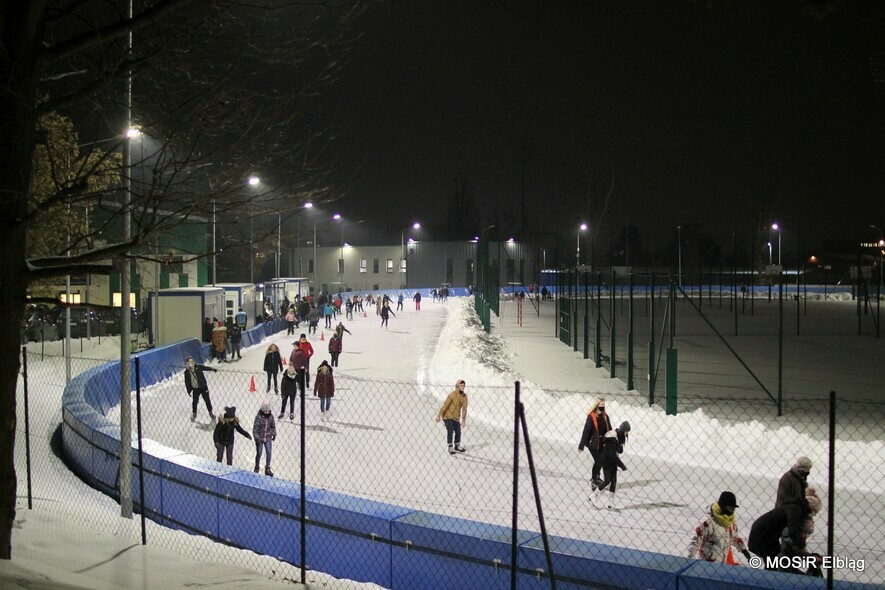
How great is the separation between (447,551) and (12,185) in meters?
4.74

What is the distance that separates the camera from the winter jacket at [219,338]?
78.5ft

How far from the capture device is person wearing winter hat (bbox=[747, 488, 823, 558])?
261 inches

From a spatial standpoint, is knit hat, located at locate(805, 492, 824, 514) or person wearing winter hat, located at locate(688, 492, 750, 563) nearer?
person wearing winter hat, located at locate(688, 492, 750, 563)

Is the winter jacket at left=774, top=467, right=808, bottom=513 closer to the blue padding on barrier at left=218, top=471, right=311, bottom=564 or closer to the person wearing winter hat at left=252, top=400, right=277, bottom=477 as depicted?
the blue padding on barrier at left=218, top=471, right=311, bottom=564

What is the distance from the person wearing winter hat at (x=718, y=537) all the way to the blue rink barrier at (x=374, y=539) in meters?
0.62

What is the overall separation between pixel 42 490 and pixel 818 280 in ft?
293

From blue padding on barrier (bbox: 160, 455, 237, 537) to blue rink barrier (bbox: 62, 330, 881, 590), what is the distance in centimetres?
1

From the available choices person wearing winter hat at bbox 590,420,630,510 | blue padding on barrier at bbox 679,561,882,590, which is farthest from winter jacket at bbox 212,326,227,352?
blue padding on barrier at bbox 679,561,882,590

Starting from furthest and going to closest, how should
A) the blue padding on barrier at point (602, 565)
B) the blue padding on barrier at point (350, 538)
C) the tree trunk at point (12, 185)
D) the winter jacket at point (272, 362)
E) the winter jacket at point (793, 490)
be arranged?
the winter jacket at point (272, 362)
the blue padding on barrier at point (350, 538)
the winter jacket at point (793, 490)
the blue padding on barrier at point (602, 565)
the tree trunk at point (12, 185)

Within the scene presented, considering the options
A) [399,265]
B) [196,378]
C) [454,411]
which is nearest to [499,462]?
[454,411]

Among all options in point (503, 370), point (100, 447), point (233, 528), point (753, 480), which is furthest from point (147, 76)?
point (503, 370)

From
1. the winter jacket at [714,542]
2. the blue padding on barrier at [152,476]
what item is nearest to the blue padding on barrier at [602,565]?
the winter jacket at [714,542]

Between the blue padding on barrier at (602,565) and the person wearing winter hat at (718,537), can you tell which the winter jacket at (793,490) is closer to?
the person wearing winter hat at (718,537)

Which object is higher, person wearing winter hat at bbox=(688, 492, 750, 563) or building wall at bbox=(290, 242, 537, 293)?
building wall at bbox=(290, 242, 537, 293)
